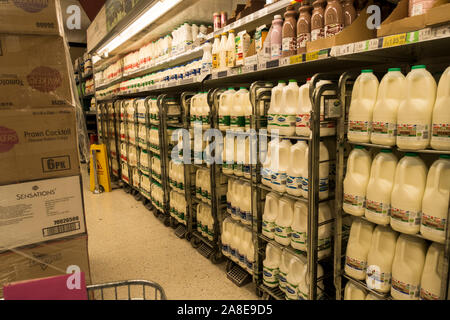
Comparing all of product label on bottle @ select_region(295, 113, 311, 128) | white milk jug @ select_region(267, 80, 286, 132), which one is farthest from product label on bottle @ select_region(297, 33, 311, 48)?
product label on bottle @ select_region(295, 113, 311, 128)

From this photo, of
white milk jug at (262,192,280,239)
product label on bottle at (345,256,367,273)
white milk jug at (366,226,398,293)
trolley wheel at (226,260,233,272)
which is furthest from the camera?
trolley wheel at (226,260,233,272)

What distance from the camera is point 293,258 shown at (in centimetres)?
224

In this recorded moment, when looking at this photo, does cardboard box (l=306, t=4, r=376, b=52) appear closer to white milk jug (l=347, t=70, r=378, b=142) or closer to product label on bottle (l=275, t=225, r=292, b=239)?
white milk jug (l=347, t=70, r=378, b=142)

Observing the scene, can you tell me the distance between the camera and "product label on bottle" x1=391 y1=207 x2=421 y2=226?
1507 millimetres

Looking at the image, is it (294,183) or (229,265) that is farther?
(229,265)

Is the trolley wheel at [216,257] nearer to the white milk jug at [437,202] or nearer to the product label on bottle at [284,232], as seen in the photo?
the product label on bottle at [284,232]

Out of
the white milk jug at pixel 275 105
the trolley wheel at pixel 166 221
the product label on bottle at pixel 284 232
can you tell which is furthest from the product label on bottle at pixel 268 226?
the trolley wheel at pixel 166 221

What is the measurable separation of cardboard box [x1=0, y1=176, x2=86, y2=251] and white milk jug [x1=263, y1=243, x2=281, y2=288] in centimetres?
143

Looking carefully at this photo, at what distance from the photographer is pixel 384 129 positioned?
160 centimetres

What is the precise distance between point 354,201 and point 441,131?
587 millimetres

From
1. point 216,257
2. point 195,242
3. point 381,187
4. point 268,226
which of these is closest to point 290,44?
point 381,187

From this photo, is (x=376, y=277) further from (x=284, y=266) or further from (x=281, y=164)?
(x=281, y=164)
